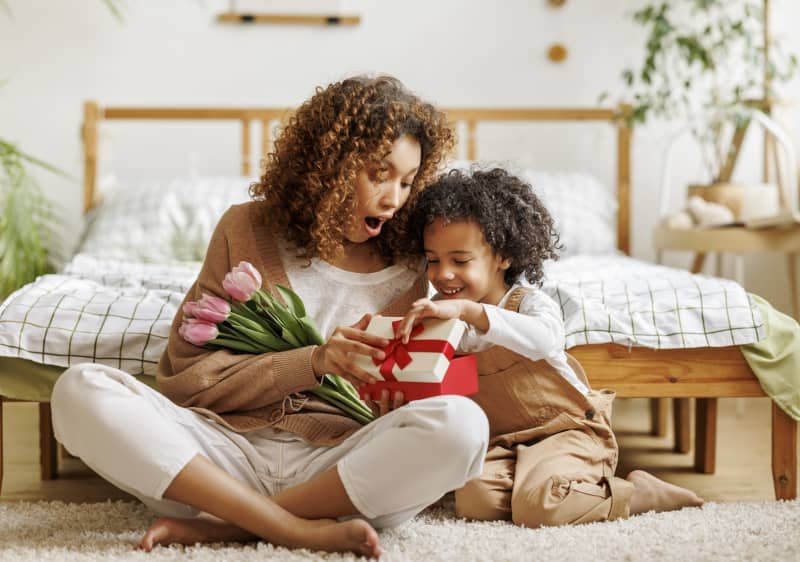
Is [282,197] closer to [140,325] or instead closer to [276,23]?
[140,325]

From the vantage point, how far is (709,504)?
5.36 ft

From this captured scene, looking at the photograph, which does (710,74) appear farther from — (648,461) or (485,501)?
(485,501)

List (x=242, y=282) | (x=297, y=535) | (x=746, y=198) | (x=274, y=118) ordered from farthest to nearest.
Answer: (x=274, y=118) → (x=746, y=198) → (x=242, y=282) → (x=297, y=535)

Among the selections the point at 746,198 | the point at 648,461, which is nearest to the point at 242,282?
the point at 648,461

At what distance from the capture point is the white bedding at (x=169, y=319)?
1.66m

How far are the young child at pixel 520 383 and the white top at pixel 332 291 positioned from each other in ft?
0.32

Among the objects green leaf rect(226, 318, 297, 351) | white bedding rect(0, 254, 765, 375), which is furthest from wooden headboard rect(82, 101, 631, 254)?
green leaf rect(226, 318, 297, 351)

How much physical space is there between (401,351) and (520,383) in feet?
0.95

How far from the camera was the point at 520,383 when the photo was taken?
154 centimetres

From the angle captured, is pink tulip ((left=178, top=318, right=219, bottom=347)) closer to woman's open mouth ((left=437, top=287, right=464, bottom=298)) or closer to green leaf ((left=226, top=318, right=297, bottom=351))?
green leaf ((left=226, top=318, right=297, bottom=351))

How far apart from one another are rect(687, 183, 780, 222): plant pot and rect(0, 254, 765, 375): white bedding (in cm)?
113

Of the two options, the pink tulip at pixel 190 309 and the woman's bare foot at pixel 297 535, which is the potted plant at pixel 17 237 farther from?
the woman's bare foot at pixel 297 535

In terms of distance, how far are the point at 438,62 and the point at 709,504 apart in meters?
2.09

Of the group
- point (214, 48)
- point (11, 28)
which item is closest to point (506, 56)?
point (214, 48)
